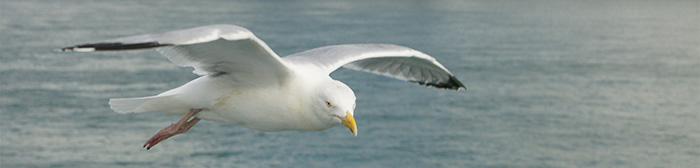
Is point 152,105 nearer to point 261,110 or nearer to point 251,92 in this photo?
point 251,92

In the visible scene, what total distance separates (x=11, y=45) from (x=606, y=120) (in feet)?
228

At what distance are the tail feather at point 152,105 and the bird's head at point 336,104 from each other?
189 cm

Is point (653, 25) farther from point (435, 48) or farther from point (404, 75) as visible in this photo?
point (404, 75)

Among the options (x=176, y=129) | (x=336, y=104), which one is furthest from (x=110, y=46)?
(x=176, y=129)

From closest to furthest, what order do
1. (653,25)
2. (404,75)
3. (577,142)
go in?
(404,75) < (577,142) < (653,25)

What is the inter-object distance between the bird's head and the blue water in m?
70.2

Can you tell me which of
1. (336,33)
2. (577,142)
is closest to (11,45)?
(336,33)

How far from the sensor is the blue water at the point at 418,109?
268 ft

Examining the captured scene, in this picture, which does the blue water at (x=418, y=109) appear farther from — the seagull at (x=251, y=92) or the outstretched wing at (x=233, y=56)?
the outstretched wing at (x=233, y=56)

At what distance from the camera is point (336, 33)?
116 m

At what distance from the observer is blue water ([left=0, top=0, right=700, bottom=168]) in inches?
3221

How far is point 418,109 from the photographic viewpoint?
305ft

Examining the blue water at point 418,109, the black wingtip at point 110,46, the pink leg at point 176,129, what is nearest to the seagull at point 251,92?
the pink leg at point 176,129

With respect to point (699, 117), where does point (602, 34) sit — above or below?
above
